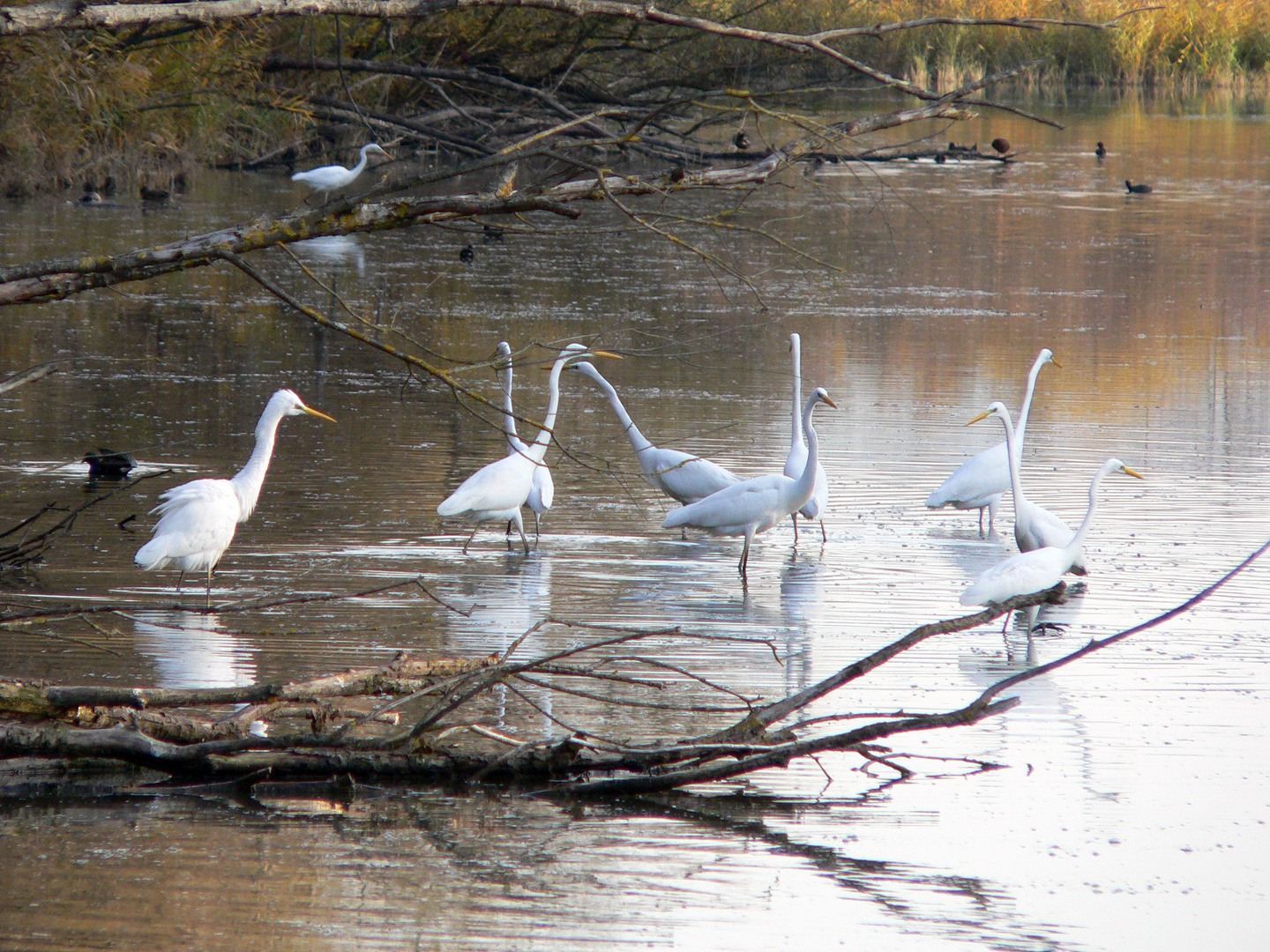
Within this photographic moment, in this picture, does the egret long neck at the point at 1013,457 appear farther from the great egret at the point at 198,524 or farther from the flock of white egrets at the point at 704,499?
the great egret at the point at 198,524

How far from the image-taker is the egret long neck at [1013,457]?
8109mm

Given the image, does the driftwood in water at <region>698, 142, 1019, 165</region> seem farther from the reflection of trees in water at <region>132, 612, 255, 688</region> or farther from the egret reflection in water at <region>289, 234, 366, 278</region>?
the egret reflection in water at <region>289, 234, 366, 278</region>

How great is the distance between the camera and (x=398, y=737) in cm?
→ 443

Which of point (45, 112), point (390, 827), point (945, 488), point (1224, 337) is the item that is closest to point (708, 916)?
point (390, 827)

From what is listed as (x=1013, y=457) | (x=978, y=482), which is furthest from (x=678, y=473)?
(x=1013, y=457)

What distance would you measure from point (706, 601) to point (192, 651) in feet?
8.58

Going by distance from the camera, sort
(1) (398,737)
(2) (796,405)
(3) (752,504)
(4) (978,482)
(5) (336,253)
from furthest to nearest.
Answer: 1. (5) (336,253)
2. (2) (796,405)
3. (4) (978,482)
4. (3) (752,504)
5. (1) (398,737)

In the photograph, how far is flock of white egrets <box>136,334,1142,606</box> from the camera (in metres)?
6.83

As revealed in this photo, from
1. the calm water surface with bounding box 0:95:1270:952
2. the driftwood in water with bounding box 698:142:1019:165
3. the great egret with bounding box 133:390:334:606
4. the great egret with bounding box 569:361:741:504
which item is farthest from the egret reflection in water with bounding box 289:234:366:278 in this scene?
the great egret with bounding box 133:390:334:606

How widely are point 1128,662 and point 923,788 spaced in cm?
191

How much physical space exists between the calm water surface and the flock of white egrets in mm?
240

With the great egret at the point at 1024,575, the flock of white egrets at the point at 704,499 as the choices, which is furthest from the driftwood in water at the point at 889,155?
the great egret at the point at 1024,575

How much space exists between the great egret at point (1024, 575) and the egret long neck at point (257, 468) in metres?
3.58

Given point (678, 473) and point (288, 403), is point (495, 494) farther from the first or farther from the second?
point (678, 473)
